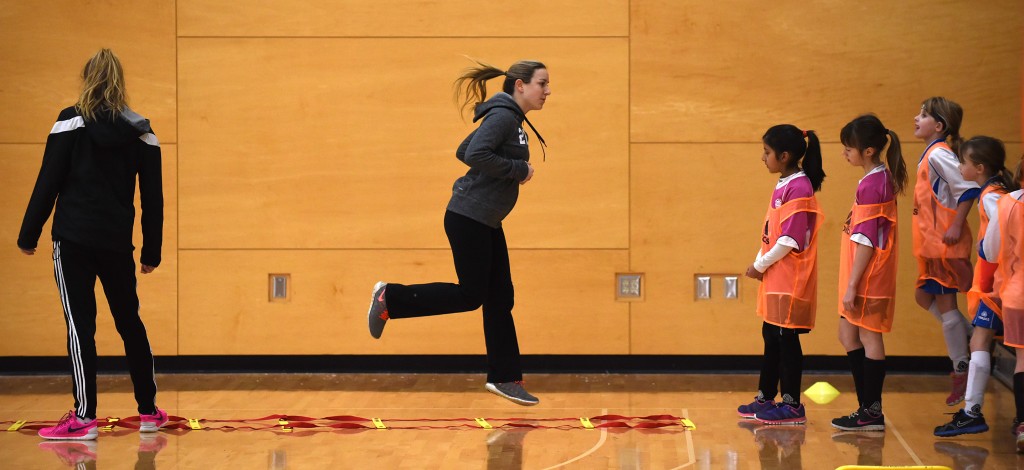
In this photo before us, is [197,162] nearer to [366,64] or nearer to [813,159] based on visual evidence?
[366,64]

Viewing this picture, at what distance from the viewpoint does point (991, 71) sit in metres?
6.45

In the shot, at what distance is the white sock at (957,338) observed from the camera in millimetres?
5344

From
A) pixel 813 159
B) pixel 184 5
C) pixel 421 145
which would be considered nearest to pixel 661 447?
pixel 813 159

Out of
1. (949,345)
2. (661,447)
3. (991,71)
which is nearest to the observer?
(661,447)

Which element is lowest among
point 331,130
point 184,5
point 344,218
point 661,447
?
point 661,447

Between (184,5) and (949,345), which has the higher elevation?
(184,5)

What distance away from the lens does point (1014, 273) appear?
451 cm

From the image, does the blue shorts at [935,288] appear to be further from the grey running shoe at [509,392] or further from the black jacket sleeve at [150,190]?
the black jacket sleeve at [150,190]

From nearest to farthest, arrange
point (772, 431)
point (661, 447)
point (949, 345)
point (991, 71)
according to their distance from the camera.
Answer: point (661, 447) → point (772, 431) → point (949, 345) → point (991, 71)

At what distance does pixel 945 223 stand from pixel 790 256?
784 millimetres

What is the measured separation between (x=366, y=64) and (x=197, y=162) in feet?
3.42

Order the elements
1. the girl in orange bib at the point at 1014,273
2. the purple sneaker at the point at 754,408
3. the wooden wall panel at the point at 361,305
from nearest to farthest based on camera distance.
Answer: the girl in orange bib at the point at 1014,273, the purple sneaker at the point at 754,408, the wooden wall panel at the point at 361,305

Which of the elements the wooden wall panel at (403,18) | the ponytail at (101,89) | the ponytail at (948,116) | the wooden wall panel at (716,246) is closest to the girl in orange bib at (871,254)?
the ponytail at (948,116)

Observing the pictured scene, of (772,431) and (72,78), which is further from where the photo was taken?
(72,78)
